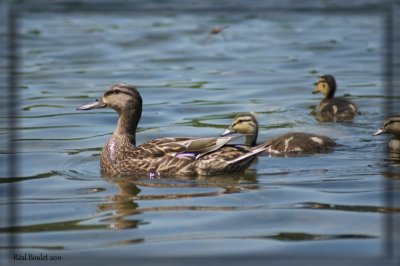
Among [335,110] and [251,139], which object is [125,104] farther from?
[335,110]

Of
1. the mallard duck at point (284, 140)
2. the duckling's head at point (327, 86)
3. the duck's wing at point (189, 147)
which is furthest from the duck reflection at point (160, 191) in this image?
the duckling's head at point (327, 86)

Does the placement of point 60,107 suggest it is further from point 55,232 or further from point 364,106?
point 55,232

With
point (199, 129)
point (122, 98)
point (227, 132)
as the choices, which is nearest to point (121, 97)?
point (122, 98)

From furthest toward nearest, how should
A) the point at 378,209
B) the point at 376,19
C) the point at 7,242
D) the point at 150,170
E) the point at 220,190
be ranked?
the point at 376,19 < the point at 150,170 < the point at 220,190 < the point at 378,209 < the point at 7,242

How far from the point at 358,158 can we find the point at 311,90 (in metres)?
3.76

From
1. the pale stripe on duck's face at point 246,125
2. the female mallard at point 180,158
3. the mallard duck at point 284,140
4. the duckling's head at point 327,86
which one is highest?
the duckling's head at point 327,86

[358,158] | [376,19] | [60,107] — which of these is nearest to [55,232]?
[358,158]

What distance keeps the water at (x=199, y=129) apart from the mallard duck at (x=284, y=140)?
0.14m

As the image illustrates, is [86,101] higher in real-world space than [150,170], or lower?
higher

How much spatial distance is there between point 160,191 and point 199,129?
7.71 feet

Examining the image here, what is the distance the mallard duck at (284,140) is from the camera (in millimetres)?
7965

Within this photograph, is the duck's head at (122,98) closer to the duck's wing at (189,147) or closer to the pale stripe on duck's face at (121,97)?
the pale stripe on duck's face at (121,97)

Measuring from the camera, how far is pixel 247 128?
8352mm

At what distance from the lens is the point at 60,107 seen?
10312 millimetres
